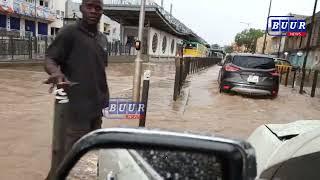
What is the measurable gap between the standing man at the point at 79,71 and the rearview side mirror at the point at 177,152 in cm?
219

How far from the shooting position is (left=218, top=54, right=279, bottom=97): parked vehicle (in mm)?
14922

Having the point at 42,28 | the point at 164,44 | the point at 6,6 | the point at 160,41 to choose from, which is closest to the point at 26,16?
the point at 6,6

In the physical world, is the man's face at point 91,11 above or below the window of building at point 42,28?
above

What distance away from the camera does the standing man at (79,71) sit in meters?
3.63

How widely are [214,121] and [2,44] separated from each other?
1573 centimetres

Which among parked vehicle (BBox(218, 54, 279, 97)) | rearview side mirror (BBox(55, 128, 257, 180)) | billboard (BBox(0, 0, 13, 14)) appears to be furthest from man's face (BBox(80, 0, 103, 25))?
billboard (BBox(0, 0, 13, 14))

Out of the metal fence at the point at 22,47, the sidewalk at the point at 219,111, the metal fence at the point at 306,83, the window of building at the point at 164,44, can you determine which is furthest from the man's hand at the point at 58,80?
the window of building at the point at 164,44

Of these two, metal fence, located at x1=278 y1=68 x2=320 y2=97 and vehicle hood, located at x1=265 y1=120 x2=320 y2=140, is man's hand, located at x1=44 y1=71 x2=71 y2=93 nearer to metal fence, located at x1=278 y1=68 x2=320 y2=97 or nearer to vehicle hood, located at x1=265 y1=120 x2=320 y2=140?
vehicle hood, located at x1=265 y1=120 x2=320 y2=140

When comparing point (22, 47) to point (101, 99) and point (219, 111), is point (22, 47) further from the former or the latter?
point (101, 99)

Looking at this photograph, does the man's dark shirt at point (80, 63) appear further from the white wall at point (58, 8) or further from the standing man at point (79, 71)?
the white wall at point (58, 8)

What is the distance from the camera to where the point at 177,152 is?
4.35 ft

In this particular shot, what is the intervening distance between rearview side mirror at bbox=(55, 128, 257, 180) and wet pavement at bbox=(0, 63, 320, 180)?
10.7 feet

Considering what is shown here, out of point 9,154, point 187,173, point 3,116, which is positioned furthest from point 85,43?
point 3,116

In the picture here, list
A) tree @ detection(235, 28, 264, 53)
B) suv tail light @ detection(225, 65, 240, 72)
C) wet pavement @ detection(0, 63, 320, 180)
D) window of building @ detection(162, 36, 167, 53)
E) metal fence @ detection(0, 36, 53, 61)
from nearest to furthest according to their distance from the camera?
wet pavement @ detection(0, 63, 320, 180), suv tail light @ detection(225, 65, 240, 72), metal fence @ detection(0, 36, 53, 61), window of building @ detection(162, 36, 167, 53), tree @ detection(235, 28, 264, 53)
